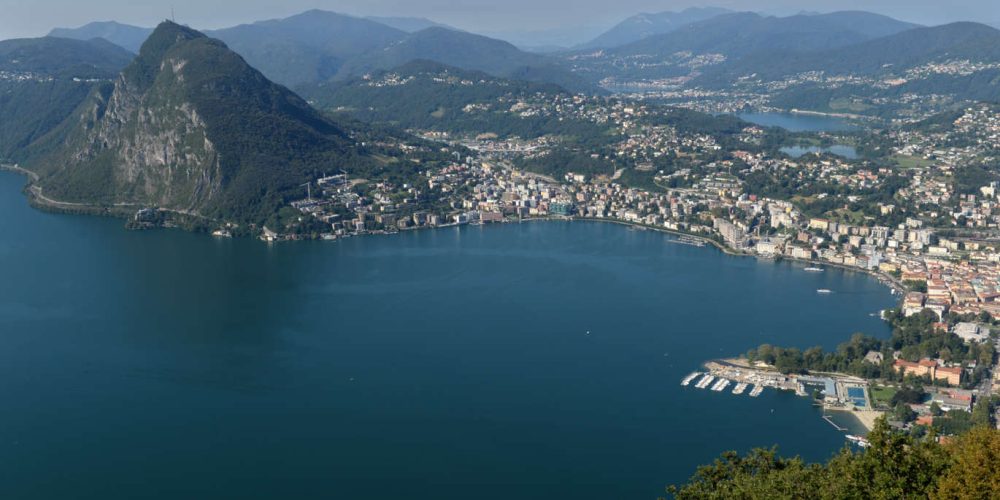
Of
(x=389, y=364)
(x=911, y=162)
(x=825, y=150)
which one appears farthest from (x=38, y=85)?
(x=911, y=162)

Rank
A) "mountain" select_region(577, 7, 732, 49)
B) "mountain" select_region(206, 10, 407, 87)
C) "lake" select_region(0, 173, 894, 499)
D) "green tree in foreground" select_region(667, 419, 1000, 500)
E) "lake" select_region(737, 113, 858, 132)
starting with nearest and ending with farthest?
"green tree in foreground" select_region(667, 419, 1000, 500)
"lake" select_region(0, 173, 894, 499)
"lake" select_region(737, 113, 858, 132)
"mountain" select_region(206, 10, 407, 87)
"mountain" select_region(577, 7, 732, 49)

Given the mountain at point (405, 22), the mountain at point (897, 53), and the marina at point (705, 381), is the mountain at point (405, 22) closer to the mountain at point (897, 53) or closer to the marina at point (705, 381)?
the mountain at point (897, 53)

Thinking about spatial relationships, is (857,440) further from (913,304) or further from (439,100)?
(439,100)

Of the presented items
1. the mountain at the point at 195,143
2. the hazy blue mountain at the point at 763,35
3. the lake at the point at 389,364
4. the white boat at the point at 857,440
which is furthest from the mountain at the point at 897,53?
the white boat at the point at 857,440

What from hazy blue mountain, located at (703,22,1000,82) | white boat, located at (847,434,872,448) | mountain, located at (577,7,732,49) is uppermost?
mountain, located at (577,7,732,49)

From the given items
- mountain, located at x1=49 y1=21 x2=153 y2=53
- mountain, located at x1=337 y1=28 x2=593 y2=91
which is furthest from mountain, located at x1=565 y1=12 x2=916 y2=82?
mountain, located at x1=49 y1=21 x2=153 y2=53

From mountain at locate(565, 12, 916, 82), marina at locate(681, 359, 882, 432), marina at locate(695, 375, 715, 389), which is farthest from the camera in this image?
mountain at locate(565, 12, 916, 82)

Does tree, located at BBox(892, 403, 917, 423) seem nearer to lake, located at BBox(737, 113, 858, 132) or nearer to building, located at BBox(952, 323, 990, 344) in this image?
building, located at BBox(952, 323, 990, 344)
